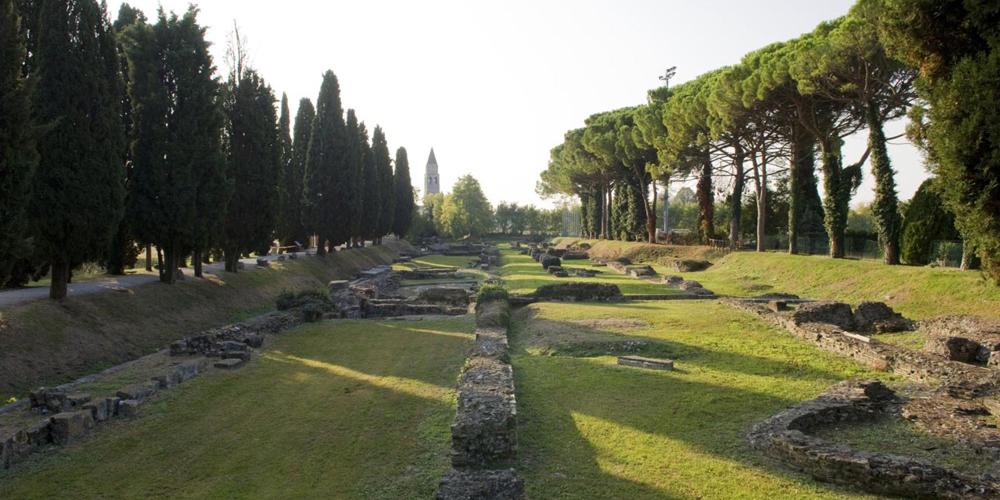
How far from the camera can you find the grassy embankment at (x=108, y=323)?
13.1 metres

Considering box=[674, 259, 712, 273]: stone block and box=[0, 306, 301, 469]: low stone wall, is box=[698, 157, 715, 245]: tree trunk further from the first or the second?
box=[0, 306, 301, 469]: low stone wall

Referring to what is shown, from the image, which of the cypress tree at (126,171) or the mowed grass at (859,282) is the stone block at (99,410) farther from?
the mowed grass at (859,282)

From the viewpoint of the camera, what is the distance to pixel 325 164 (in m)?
39.1

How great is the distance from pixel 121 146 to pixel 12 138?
6.62m

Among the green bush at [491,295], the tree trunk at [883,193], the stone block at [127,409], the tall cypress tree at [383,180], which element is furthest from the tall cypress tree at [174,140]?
the tall cypress tree at [383,180]

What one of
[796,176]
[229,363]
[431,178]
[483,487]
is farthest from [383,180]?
[431,178]

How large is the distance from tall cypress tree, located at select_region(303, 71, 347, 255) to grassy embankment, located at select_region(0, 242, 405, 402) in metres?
11.3

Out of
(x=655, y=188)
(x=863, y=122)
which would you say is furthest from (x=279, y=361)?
(x=655, y=188)

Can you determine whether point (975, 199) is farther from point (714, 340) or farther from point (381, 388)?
point (381, 388)

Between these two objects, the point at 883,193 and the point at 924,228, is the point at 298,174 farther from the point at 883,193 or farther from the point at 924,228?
the point at 924,228

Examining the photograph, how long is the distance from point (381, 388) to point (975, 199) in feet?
35.7

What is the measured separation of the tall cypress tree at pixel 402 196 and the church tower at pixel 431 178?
93.5 meters

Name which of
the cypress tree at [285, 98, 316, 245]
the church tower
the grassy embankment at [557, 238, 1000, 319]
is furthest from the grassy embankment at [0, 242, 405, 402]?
the church tower

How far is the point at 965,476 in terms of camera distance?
6.86m
